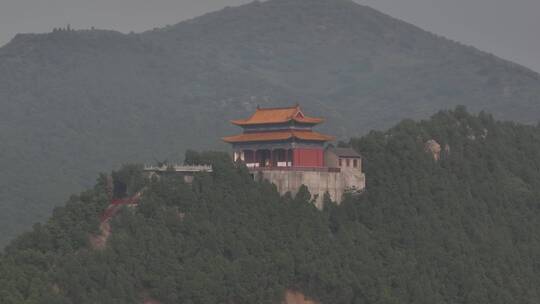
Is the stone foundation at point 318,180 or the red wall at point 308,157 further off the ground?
the red wall at point 308,157

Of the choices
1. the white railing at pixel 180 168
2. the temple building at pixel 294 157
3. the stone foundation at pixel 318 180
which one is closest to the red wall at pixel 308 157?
the temple building at pixel 294 157

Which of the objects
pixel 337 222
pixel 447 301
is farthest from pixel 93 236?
pixel 447 301

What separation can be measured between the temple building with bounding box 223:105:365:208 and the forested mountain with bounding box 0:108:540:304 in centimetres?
166

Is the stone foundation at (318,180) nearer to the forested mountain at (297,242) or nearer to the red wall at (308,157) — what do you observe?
the forested mountain at (297,242)

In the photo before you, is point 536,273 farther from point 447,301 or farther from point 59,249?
point 59,249

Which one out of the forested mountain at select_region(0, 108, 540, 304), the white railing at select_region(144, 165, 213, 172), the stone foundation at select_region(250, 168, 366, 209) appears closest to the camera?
the forested mountain at select_region(0, 108, 540, 304)

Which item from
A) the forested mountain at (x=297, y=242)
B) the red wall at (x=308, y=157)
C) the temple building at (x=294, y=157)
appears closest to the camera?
the forested mountain at (x=297, y=242)

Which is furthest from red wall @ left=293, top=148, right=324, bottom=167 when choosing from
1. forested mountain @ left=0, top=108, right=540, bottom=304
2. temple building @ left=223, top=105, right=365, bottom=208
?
forested mountain @ left=0, top=108, right=540, bottom=304

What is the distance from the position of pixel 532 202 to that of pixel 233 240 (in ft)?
148

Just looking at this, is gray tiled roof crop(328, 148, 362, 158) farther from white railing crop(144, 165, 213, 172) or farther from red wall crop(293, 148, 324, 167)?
white railing crop(144, 165, 213, 172)

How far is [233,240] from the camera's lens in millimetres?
134375

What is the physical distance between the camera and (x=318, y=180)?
143 meters

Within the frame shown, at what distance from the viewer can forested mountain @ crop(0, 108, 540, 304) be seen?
127 metres

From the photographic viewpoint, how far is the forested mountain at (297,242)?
418 ft
